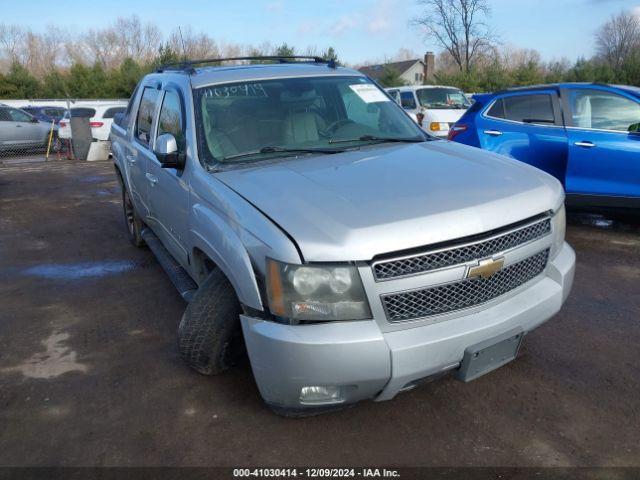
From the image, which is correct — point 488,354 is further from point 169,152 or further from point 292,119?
point 169,152

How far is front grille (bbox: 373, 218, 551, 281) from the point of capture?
7.61 ft

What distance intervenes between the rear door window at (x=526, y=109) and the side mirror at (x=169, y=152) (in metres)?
4.72

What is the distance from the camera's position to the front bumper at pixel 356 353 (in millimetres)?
2273

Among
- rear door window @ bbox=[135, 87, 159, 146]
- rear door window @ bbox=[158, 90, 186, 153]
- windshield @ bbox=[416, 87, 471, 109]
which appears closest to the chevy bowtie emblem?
rear door window @ bbox=[158, 90, 186, 153]

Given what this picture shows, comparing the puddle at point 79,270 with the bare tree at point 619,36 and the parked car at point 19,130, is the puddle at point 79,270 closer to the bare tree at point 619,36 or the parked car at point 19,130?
the parked car at point 19,130

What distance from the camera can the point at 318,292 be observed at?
2316mm

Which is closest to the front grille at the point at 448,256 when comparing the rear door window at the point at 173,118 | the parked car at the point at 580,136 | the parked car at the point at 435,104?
the rear door window at the point at 173,118

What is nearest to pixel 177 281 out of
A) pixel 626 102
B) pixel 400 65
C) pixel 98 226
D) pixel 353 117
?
pixel 353 117

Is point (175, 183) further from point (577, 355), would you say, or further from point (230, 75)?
point (577, 355)

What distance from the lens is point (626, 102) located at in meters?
5.86

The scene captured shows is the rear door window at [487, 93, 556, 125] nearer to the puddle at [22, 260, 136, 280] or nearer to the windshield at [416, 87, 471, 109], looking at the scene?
the puddle at [22, 260, 136, 280]

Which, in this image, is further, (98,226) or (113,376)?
(98,226)

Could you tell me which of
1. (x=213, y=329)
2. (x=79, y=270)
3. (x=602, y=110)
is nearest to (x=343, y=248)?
(x=213, y=329)

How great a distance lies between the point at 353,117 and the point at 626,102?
3.74m
